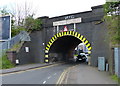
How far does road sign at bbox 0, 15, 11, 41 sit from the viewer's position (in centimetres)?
2620

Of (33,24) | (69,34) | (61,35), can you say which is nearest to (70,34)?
(69,34)

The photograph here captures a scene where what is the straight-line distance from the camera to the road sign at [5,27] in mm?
26203

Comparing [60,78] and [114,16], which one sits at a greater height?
[114,16]

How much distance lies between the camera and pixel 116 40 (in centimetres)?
972

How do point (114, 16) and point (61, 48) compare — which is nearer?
point (114, 16)

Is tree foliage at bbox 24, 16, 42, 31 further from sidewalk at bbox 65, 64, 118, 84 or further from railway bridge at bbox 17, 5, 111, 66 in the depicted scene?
sidewalk at bbox 65, 64, 118, 84

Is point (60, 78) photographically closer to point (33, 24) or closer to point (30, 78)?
point (30, 78)

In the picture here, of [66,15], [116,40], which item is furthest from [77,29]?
[116,40]

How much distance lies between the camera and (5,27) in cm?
2680

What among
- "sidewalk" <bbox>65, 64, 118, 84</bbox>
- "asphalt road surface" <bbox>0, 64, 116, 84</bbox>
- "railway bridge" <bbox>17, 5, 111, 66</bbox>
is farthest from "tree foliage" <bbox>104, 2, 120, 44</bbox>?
"railway bridge" <bbox>17, 5, 111, 66</bbox>

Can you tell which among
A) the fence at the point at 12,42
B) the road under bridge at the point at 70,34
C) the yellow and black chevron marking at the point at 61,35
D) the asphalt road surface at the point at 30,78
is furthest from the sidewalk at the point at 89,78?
the fence at the point at 12,42

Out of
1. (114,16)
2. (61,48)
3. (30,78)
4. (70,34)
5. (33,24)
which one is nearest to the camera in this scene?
(114,16)

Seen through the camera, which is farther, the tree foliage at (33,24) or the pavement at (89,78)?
the tree foliage at (33,24)

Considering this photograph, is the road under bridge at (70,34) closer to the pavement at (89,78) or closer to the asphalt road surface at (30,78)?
the pavement at (89,78)
